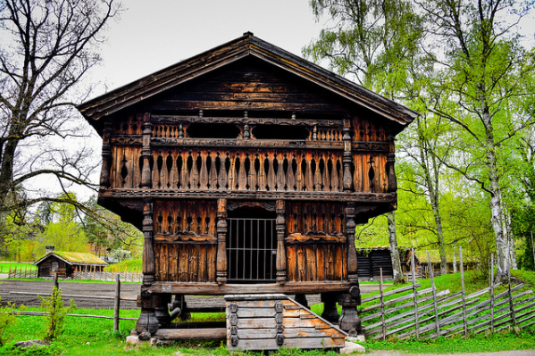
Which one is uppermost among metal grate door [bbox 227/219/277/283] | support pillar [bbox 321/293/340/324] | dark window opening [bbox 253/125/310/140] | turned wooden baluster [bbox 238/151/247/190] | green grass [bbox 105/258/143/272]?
dark window opening [bbox 253/125/310/140]

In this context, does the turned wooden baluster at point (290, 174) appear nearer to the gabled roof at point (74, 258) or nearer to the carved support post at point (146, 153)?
the carved support post at point (146, 153)

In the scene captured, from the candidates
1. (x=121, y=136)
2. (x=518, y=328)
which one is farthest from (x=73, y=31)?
(x=518, y=328)

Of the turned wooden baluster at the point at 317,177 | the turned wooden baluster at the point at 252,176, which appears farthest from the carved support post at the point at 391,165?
the turned wooden baluster at the point at 252,176

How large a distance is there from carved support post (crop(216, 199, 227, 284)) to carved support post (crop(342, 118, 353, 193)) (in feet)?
11.0

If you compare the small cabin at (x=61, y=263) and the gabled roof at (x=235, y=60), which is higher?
the gabled roof at (x=235, y=60)

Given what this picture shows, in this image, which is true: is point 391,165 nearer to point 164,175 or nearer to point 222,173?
point 222,173

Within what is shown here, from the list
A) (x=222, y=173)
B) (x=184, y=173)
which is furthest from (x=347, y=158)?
(x=184, y=173)

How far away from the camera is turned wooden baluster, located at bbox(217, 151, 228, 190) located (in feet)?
39.6

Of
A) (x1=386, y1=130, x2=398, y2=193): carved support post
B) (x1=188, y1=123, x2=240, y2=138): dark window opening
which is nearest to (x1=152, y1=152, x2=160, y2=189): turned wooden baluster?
(x1=188, y1=123, x2=240, y2=138): dark window opening

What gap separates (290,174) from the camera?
12.2 meters

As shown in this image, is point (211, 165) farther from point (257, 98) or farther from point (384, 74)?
point (384, 74)

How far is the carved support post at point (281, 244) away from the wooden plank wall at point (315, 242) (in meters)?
0.17

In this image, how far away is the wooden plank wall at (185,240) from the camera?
1170 centimetres

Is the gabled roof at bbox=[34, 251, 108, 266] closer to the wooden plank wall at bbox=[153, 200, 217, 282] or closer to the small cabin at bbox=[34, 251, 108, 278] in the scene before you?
the small cabin at bbox=[34, 251, 108, 278]
